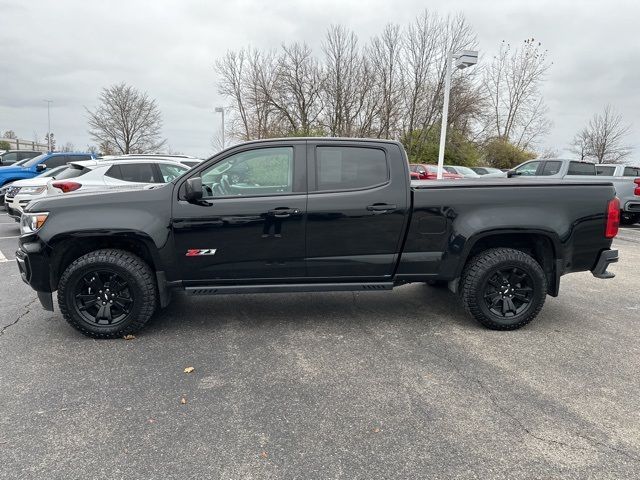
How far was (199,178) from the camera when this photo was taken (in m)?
3.85

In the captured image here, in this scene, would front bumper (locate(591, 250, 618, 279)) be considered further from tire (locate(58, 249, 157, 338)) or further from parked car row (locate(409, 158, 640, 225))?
parked car row (locate(409, 158, 640, 225))

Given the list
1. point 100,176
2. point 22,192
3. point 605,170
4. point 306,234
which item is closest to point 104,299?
point 306,234

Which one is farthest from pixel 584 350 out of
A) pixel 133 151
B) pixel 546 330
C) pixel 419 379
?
pixel 133 151

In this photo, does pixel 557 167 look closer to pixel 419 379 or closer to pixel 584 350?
pixel 584 350

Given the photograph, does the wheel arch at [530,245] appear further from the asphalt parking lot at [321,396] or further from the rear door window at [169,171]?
the rear door window at [169,171]

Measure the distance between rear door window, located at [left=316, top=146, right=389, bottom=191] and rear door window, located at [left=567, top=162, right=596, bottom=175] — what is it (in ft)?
38.0

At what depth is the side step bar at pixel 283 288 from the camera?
13.6 ft

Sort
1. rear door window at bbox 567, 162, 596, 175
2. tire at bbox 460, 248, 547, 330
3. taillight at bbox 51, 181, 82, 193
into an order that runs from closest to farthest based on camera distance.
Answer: tire at bbox 460, 248, 547, 330, taillight at bbox 51, 181, 82, 193, rear door window at bbox 567, 162, 596, 175

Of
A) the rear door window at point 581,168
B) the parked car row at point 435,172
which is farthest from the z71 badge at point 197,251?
the parked car row at point 435,172

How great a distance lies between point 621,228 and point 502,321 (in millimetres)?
11624

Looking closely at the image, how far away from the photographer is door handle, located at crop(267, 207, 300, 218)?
13.2 feet

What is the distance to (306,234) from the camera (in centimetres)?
411

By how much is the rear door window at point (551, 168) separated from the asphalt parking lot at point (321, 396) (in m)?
10.1

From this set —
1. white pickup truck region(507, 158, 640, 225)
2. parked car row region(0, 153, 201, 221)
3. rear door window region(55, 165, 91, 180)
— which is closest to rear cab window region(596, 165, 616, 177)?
white pickup truck region(507, 158, 640, 225)
